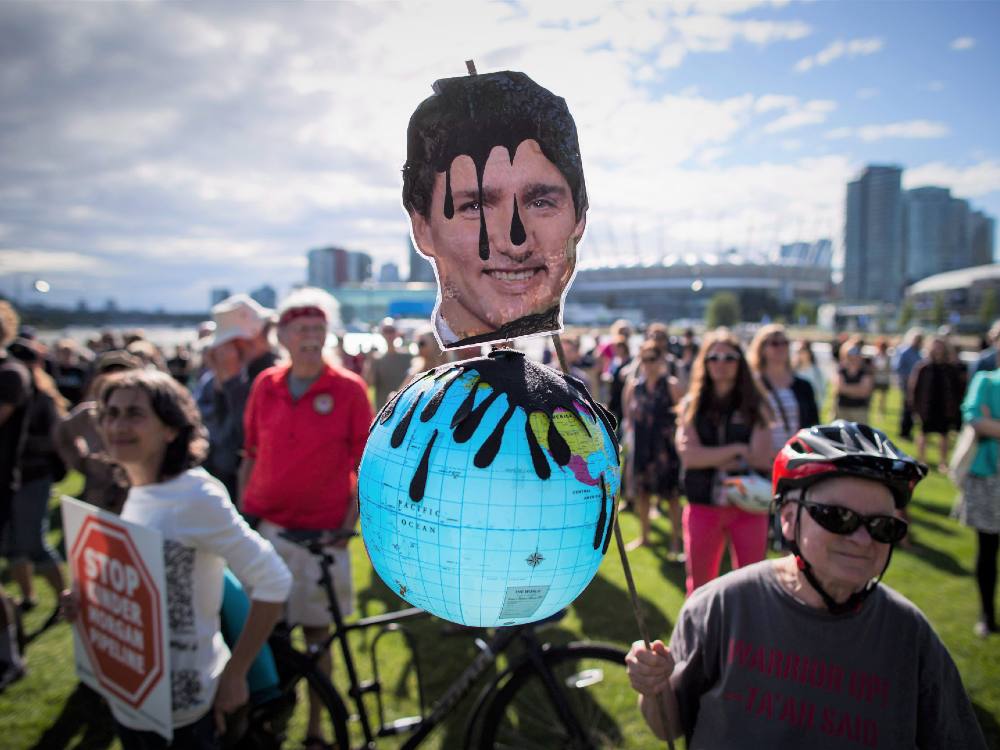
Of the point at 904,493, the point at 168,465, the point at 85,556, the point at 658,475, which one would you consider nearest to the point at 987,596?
the point at 658,475

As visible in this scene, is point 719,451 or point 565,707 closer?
point 565,707

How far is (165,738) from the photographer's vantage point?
1.86 meters

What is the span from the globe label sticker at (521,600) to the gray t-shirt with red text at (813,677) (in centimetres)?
79

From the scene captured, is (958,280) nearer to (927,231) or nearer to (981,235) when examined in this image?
(927,231)

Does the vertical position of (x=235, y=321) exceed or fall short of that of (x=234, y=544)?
it exceeds it

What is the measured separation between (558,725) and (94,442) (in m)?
3.16

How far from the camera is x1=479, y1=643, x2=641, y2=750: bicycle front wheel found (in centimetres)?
233

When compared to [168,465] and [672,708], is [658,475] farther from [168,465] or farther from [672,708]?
[168,465]

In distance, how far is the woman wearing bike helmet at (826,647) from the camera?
1310 millimetres

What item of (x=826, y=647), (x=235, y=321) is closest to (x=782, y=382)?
(x=826, y=647)

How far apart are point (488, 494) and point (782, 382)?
11.8 ft

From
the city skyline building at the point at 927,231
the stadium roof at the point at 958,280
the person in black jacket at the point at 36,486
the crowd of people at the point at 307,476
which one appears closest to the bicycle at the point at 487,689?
the crowd of people at the point at 307,476

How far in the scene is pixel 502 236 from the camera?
978 millimetres

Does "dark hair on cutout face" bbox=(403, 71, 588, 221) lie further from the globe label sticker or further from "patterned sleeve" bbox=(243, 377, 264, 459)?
"patterned sleeve" bbox=(243, 377, 264, 459)
